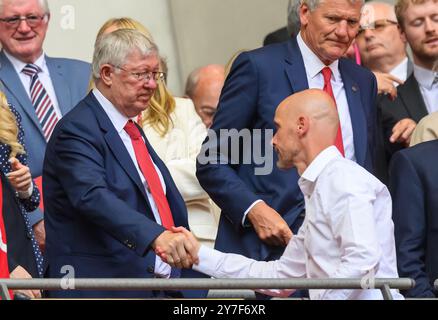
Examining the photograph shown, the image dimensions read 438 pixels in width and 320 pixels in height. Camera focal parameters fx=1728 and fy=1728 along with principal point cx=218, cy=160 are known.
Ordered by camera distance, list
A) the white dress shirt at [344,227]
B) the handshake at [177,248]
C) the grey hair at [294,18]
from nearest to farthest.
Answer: the white dress shirt at [344,227]
the handshake at [177,248]
the grey hair at [294,18]

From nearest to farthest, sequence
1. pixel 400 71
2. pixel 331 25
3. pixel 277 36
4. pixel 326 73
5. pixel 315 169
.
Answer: pixel 315 169
pixel 331 25
pixel 326 73
pixel 400 71
pixel 277 36

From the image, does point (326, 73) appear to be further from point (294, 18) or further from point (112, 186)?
point (112, 186)

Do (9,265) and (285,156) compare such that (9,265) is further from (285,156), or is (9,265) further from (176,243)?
(285,156)

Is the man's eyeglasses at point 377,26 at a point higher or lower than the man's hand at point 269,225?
higher

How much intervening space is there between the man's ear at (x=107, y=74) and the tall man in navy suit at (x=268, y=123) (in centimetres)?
61

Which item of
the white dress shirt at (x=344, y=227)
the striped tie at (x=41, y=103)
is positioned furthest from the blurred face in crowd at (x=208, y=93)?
the white dress shirt at (x=344, y=227)

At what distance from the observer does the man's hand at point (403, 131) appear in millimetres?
9141

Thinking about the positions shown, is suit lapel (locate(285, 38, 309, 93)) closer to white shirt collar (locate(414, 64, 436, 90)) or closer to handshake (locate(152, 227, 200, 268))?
handshake (locate(152, 227, 200, 268))

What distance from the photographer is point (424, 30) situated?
31.8ft

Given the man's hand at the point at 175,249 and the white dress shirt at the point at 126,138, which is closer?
the man's hand at the point at 175,249

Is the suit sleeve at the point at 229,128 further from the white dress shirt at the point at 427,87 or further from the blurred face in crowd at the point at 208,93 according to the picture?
the blurred face in crowd at the point at 208,93

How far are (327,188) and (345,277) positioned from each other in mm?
473

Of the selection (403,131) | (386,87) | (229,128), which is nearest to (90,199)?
(229,128)

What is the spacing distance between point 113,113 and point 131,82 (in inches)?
6.8
